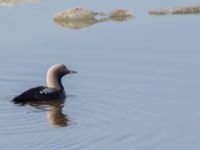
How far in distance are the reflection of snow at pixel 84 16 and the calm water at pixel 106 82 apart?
0.33m

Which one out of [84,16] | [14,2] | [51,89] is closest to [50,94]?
[51,89]

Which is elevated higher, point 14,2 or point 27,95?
point 14,2

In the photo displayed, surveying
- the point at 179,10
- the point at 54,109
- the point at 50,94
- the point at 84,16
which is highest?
the point at 84,16

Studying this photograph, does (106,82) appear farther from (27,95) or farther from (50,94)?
(27,95)

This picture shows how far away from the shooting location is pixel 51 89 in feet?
58.4

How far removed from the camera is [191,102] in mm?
16062

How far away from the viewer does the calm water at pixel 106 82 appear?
14.2 meters

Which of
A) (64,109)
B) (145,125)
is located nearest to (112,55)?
(64,109)

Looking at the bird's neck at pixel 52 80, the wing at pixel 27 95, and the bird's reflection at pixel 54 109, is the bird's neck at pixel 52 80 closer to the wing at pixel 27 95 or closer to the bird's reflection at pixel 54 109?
the bird's reflection at pixel 54 109

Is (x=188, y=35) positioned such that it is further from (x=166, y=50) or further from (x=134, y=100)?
(x=134, y=100)

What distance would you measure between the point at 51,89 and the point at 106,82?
102 cm

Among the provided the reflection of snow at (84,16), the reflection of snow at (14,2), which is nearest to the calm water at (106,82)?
the reflection of snow at (84,16)

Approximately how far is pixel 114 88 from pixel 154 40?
437 centimetres

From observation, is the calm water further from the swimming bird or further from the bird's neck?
the bird's neck
